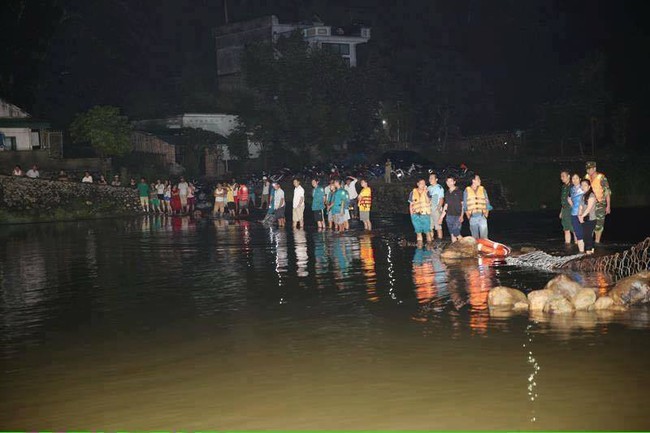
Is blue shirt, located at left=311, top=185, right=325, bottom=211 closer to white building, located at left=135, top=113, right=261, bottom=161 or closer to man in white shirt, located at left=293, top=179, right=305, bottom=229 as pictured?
man in white shirt, located at left=293, top=179, right=305, bottom=229

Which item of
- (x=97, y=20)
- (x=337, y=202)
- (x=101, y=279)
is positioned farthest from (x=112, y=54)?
(x=101, y=279)

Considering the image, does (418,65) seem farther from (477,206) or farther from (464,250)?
(464,250)

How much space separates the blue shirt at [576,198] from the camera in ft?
67.4

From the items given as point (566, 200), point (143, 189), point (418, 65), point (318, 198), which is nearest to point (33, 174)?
point (143, 189)

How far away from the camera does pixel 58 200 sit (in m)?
46.3

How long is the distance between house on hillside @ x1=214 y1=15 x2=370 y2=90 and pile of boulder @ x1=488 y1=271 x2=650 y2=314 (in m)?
51.6

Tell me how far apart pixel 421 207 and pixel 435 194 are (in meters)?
0.78

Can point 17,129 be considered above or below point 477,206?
above

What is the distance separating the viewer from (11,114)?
53.6 metres

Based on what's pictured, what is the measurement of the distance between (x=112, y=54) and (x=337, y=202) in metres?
39.5

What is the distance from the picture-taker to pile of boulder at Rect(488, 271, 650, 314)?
46.5ft

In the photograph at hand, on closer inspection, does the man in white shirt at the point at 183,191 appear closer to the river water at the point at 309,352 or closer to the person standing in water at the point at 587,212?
the river water at the point at 309,352

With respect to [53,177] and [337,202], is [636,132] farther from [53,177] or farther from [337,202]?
[53,177]

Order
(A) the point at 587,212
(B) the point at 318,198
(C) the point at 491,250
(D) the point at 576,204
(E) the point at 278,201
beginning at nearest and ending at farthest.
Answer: (A) the point at 587,212 → (D) the point at 576,204 → (C) the point at 491,250 → (B) the point at 318,198 → (E) the point at 278,201
